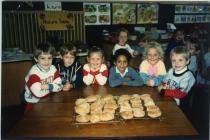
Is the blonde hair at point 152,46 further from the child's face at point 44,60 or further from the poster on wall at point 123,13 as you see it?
the child's face at point 44,60

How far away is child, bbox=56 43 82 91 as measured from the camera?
5.88 feet

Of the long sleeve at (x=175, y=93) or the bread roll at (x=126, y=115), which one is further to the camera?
the long sleeve at (x=175, y=93)

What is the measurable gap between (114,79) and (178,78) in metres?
0.37

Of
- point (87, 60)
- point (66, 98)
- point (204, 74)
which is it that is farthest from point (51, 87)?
point (204, 74)

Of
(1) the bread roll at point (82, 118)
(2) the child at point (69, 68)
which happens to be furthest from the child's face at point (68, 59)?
(1) the bread roll at point (82, 118)

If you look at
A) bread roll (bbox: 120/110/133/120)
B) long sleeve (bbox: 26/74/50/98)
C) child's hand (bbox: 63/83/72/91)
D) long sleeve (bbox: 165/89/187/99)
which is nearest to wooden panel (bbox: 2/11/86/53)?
long sleeve (bbox: 26/74/50/98)

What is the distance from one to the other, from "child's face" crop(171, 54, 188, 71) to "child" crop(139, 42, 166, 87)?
0.06 meters

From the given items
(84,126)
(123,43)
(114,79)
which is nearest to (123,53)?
(123,43)

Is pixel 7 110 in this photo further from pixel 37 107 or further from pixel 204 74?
pixel 204 74

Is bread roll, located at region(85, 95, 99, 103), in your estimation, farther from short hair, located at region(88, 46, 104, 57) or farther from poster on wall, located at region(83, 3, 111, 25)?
poster on wall, located at region(83, 3, 111, 25)

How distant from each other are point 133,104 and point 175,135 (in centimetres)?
28

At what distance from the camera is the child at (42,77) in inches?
70.2

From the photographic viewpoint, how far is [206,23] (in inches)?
71.3

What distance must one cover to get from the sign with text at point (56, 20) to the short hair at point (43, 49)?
0.10 m
